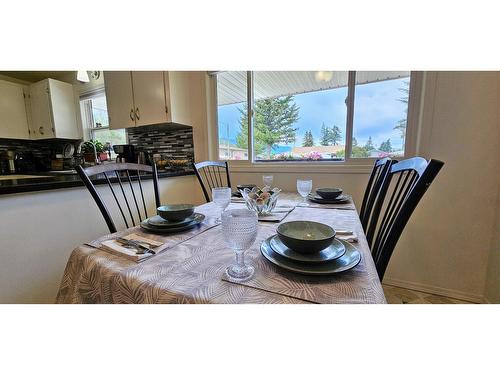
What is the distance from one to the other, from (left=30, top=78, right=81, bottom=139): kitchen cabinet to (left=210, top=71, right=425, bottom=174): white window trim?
2370 millimetres

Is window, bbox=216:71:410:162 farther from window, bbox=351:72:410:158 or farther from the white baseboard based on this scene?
the white baseboard

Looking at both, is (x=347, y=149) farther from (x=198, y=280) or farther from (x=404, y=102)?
(x=198, y=280)

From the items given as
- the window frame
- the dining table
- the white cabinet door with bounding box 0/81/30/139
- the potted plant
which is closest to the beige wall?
the dining table

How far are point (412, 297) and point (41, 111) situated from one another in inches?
188

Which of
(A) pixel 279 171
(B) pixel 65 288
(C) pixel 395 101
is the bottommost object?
(B) pixel 65 288

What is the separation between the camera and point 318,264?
52 cm

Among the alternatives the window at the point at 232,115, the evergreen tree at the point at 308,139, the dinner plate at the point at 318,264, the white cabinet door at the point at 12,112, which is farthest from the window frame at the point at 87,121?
the dinner plate at the point at 318,264

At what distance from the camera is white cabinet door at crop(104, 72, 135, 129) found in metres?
2.26
